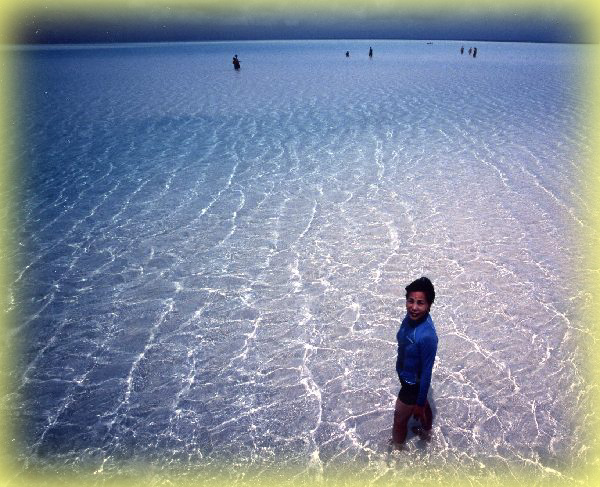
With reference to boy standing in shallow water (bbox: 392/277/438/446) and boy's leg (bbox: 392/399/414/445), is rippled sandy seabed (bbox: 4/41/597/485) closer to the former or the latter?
boy's leg (bbox: 392/399/414/445)

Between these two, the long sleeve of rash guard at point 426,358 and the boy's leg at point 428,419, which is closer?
the long sleeve of rash guard at point 426,358

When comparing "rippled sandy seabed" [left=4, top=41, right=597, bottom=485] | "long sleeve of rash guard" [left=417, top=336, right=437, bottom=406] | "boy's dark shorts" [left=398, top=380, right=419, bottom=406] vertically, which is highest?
"long sleeve of rash guard" [left=417, top=336, right=437, bottom=406]

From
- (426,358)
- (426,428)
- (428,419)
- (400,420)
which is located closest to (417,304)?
(426,358)

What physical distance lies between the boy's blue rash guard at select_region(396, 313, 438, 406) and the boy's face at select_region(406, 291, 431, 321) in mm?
122

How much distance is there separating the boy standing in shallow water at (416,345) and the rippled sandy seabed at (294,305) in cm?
111

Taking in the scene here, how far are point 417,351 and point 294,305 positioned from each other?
11.9 feet

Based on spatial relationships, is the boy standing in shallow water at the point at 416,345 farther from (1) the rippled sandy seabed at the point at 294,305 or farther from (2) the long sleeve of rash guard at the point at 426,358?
(1) the rippled sandy seabed at the point at 294,305

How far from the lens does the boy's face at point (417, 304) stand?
11.0ft

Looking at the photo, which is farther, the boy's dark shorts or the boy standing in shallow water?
the boy's dark shorts

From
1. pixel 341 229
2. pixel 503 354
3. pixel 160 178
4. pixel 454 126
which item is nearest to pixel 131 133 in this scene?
pixel 160 178

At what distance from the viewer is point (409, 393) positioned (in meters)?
3.89

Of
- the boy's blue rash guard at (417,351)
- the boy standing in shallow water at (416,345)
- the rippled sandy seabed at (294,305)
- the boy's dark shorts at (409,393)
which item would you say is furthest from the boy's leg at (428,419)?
the boy's blue rash guard at (417,351)

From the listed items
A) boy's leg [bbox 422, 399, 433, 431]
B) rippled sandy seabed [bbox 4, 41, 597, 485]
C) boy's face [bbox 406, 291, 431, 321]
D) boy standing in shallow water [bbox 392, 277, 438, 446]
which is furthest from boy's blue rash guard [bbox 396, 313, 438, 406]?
rippled sandy seabed [bbox 4, 41, 597, 485]

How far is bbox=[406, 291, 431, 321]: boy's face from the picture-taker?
11.0 feet
